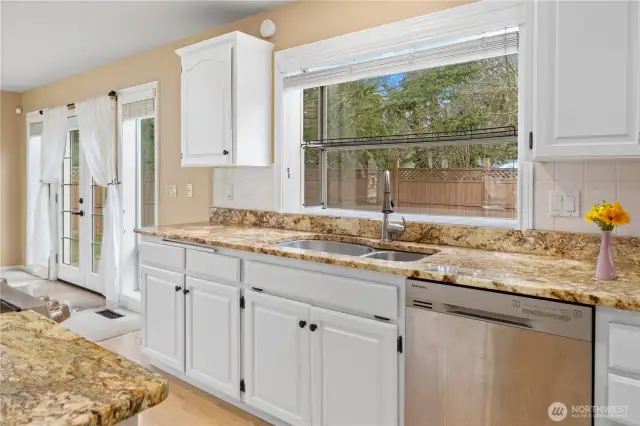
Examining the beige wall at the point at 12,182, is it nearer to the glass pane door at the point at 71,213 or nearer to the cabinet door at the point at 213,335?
the glass pane door at the point at 71,213

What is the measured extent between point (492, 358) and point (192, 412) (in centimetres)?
172

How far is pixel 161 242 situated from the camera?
2.85 metres

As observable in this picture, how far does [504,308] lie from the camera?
1.55m

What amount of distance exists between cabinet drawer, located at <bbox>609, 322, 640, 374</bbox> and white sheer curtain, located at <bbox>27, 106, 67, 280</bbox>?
5720 mm

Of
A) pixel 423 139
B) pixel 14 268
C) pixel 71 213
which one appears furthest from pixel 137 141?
pixel 14 268

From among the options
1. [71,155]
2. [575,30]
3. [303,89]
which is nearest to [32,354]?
[575,30]

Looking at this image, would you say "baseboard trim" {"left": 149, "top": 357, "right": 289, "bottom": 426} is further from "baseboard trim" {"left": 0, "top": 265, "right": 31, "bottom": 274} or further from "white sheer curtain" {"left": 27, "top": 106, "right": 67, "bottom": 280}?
"baseboard trim" {"left": 0, "top": 265, "right": 31, "bottom": 274}

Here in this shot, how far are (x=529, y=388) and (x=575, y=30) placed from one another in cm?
129

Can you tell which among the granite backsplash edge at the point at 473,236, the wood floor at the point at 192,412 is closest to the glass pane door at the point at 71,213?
the granite backsplash edge at the point at 473,236

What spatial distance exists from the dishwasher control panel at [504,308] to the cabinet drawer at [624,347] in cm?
6

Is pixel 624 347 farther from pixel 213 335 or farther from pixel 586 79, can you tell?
pixel 213 335

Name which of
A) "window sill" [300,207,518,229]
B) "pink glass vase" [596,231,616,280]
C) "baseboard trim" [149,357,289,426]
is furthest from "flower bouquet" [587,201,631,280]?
"baseboard trim" [149,357,289,426]

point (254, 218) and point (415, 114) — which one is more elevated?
point (415, 114)

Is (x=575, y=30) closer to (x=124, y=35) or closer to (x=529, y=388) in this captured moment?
(x=529, y=388)
